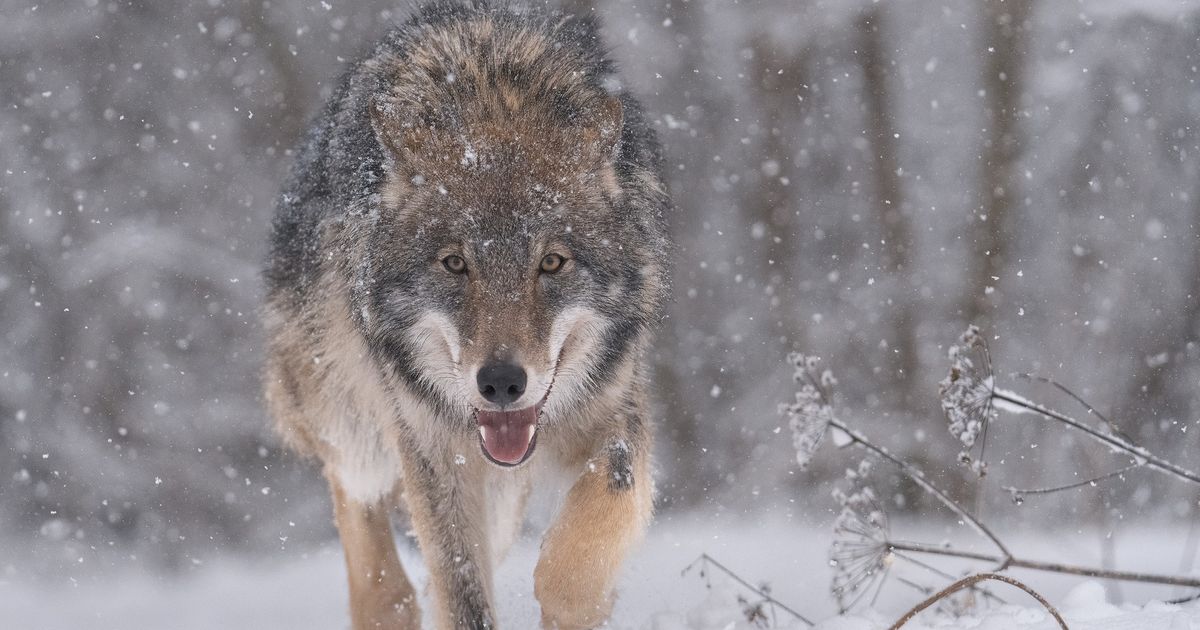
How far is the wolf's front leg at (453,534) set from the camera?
140 inches

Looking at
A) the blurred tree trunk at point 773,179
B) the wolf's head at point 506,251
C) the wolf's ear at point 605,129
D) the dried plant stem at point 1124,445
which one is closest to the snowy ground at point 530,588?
the dried plant stem at point 1124,445

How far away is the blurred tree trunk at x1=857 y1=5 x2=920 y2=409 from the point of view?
925 cm

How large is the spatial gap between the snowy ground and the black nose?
1189 millimetres

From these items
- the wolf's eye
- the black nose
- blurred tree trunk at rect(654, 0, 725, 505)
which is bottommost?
the black nose

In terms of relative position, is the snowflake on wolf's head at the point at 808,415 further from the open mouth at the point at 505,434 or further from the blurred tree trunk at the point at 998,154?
the blurred tree trunk at the point at 998,154

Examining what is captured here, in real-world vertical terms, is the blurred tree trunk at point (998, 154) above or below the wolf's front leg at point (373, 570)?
above

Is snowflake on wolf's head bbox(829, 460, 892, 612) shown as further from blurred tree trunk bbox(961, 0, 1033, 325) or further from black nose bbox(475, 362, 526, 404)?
blurred tree trunk bbox(961, 0, 1033, 325)

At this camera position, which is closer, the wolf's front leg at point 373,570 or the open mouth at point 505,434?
the open mouth at point 505,434

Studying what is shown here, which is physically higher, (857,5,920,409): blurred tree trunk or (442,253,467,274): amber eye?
(857,5,920,409): blurred tree trunk

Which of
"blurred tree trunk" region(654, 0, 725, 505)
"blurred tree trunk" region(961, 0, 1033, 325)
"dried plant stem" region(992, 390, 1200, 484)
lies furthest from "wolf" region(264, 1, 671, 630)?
"blurred tree trunk" region(961, 0, 1033, 325)

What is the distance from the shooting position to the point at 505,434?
3.23m

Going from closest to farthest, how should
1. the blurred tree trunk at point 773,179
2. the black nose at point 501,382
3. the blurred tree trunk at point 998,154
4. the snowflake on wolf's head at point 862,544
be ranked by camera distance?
the black nose at point 501,382, the snowflake on wolf's head at point 862,544, the blurred tree trunk at point 998,154, the blurred tree trunk at point 773,179

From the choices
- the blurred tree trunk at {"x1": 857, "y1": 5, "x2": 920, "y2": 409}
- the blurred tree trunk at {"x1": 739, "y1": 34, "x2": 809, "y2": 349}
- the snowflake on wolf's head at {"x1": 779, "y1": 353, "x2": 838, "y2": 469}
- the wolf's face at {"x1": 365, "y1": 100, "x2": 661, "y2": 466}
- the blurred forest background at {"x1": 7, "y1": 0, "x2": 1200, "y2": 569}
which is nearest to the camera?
the wolf's face at {"x1": 365, "y1": 100, "x2": 661, "y2": 466}

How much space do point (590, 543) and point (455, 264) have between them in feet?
3.24
